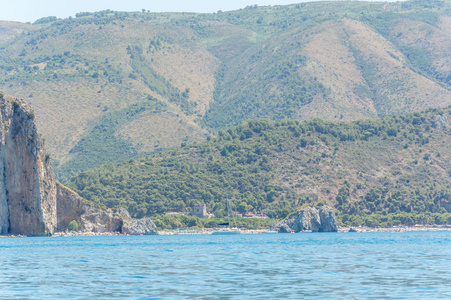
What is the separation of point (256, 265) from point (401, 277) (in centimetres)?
1337

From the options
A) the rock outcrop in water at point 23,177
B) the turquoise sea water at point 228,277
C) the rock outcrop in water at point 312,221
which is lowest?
the turquoise sea water at point 228,277

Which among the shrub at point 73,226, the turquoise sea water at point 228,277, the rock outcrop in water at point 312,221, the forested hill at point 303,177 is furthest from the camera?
the forested hill at point 303,177

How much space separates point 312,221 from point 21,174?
6598 centimetres

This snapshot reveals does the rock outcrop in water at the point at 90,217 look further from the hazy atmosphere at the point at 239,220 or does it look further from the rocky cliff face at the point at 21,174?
the rocky cliff face at the point at 21,174

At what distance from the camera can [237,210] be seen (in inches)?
6791

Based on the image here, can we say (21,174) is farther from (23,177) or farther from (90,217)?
(90,217)

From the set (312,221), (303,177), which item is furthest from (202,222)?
(303,177)

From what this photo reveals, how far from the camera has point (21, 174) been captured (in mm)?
105625

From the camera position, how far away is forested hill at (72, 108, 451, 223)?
172750 mm

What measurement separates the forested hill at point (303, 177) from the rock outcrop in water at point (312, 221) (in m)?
11.3

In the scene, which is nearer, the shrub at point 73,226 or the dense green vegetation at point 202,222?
the shrub at point 73,226

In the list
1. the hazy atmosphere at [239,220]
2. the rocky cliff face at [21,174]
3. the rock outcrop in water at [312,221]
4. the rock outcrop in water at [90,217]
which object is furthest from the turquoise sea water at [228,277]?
Answer: the rock outcrop in water at [312,221]

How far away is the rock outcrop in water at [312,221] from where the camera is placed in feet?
487

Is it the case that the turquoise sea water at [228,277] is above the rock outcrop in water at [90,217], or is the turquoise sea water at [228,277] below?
below
